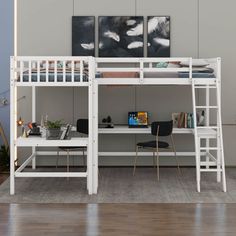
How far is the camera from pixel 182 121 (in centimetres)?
753

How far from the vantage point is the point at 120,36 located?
781 centimetres

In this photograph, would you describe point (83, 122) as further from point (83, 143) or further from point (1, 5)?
point (1, 5)

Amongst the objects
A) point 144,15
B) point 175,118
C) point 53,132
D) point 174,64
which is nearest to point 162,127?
point 175,118

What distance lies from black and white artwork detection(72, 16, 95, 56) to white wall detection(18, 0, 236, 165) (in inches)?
4.0

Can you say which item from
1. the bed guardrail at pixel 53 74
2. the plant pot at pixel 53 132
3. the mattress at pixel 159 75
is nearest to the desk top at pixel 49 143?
the plant pot at pixel 53 132

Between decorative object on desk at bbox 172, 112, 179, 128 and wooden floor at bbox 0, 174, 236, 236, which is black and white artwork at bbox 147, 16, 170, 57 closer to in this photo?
decorative object on desk at bbox 172, 112, 179, 128

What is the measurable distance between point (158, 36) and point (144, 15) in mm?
385

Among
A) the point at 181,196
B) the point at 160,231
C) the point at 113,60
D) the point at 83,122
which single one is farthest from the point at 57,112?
the point at 160,231

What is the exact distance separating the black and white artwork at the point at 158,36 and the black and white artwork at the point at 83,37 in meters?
0.86

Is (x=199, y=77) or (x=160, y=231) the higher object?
(x=199, y=77)

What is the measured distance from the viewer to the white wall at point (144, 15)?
7.83m

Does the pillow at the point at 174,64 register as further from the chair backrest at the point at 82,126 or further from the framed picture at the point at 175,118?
the chair backrest at the point at 82,126

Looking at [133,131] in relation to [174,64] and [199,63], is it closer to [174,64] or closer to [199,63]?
[174,64]

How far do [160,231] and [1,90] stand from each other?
4279 mm
